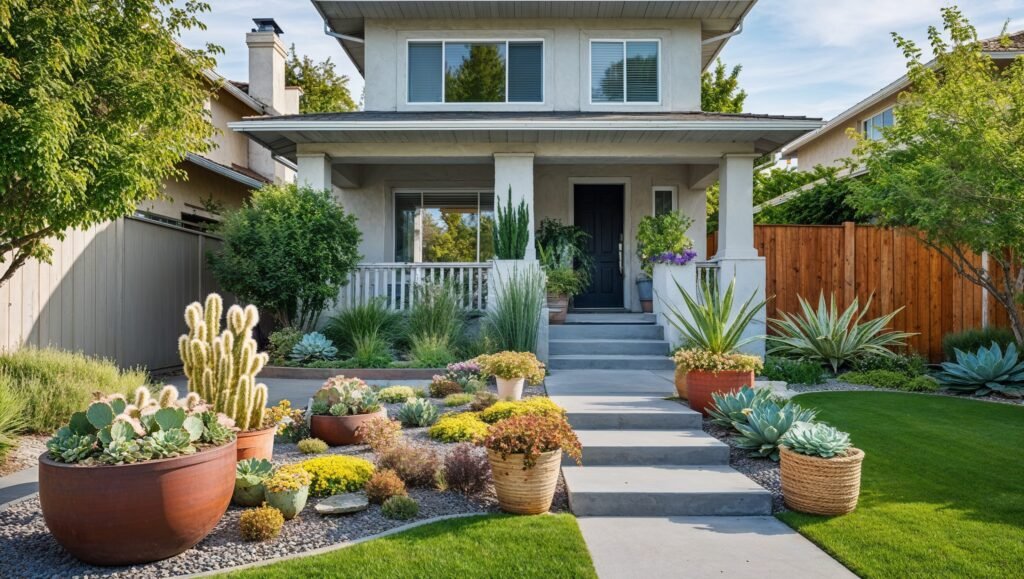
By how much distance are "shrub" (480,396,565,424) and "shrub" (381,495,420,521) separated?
5.70 feet

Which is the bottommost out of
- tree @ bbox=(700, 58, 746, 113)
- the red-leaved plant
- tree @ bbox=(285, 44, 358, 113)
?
the red-leaved plant

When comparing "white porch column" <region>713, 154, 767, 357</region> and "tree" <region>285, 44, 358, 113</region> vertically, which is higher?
"tree" <region>285, 44, 358, 113</region>

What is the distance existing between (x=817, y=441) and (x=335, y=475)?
10.3 feet

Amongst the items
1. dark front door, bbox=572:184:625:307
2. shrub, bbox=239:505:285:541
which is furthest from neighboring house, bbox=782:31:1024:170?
shrub, bbox=239:505:285:541

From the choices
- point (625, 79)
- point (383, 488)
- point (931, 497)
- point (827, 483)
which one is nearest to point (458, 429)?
point (383, 488)

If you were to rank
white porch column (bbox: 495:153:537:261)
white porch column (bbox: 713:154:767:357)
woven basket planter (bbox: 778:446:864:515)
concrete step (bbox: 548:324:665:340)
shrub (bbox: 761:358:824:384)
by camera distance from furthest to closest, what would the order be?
white porch column (bbox: 495:153:537:261), white porch column (bbox: 713:154:767:357), concrete step (bbox: 548:324:665:340), shrub (bbox: 761:358:824:384), woven basket planter (bbox: 778:446:864:515)

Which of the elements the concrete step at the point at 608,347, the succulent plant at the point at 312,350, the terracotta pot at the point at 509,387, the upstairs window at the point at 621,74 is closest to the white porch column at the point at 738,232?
the concrete step at the point at 608,347

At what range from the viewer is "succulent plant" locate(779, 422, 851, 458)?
407 centimetres

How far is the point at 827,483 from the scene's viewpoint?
3.99 meters

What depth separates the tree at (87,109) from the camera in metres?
4.76

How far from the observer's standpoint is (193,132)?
6359mm

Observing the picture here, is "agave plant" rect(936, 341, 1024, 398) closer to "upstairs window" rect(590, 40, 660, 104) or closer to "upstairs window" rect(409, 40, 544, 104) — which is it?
"upstairs window" rect(590, 40, 660, 104)

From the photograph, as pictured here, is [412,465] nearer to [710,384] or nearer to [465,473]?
[465,473]

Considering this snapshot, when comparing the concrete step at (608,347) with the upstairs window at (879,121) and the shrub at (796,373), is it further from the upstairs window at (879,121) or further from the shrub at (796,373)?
the upstairs window at (879,121)
